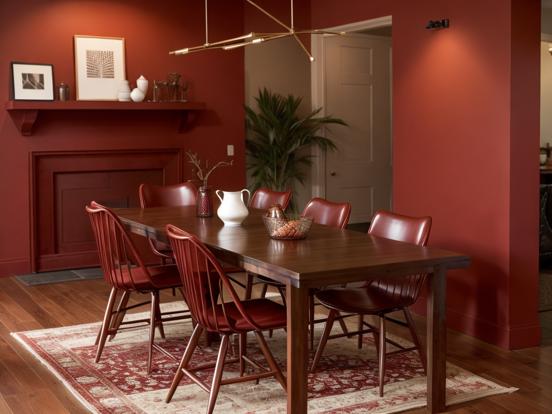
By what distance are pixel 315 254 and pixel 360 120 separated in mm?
4728

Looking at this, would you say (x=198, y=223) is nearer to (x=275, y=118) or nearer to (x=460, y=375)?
(x=460, y=375)

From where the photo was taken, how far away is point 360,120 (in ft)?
26.3

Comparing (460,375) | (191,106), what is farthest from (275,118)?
(460,375)

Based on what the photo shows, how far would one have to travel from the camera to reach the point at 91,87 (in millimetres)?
6859

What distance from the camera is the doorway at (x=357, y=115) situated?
25.1 ft

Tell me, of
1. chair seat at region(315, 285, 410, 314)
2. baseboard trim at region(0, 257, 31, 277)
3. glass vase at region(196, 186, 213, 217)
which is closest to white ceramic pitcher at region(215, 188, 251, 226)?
glass vase at region(196, 186, 213, 217)

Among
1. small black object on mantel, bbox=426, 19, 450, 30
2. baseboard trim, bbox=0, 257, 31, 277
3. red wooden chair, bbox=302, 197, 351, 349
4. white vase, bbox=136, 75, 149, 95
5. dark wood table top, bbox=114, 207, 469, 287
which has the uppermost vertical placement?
small black object on mantel, bbox=426, 19, 450, 30

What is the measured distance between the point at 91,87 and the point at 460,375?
4.24 metres

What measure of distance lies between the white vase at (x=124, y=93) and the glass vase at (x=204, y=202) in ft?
7.91

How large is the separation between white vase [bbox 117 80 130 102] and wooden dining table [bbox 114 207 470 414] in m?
2.83

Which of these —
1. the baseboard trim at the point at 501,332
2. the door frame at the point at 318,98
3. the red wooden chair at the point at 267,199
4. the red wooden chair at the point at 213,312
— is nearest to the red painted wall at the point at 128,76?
the door frame at the point at 318,98

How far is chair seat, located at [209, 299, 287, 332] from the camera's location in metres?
3.46

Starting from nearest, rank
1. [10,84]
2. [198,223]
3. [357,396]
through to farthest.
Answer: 1. [357,396]
2. [198,223]
3. [10,84]

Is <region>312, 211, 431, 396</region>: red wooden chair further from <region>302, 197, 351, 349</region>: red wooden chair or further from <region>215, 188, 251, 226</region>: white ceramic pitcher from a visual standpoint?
<region>215, 188, 251, 226</region>: white ceramic pitcher
